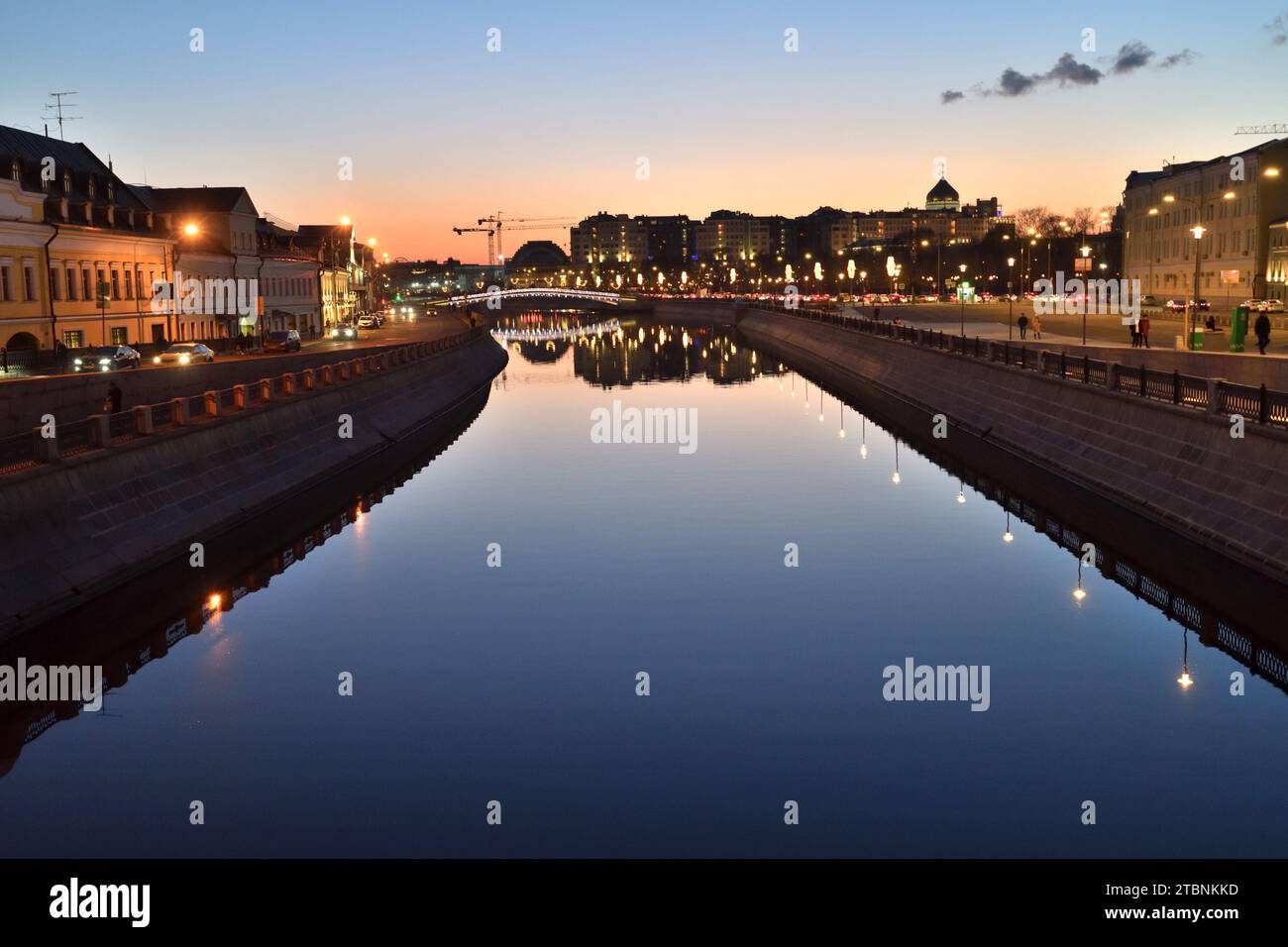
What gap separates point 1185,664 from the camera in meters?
22.4

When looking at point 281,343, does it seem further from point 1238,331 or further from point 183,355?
point 1238,331

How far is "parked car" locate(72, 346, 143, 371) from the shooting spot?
4836cm

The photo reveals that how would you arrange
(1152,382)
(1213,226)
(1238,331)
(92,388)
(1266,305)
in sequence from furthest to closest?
(1213,226), (1266,305), (1238,331), (92,388), (1152,382)

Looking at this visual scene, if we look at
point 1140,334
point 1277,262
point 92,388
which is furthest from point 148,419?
point 1277,262

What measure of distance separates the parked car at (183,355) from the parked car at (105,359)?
428 centimetres

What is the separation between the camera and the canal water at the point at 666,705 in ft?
51.4

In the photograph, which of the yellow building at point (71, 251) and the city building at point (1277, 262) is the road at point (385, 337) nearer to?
the yellow building at point (71, 251)

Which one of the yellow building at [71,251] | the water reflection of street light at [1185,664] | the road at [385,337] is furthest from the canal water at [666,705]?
the road at [385,337]

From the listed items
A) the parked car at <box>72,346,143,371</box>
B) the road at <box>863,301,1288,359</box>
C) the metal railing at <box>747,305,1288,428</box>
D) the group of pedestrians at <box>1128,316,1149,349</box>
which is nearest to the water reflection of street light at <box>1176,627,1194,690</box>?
the metal railing at <box>747,305,1288,428</box>

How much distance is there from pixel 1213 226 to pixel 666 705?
105814 mm

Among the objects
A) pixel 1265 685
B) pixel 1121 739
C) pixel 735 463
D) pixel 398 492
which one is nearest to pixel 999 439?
pixel 735 463

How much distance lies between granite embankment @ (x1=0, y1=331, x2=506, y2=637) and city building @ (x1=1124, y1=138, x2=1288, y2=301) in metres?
68.5

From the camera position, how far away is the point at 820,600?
27.0 meters
